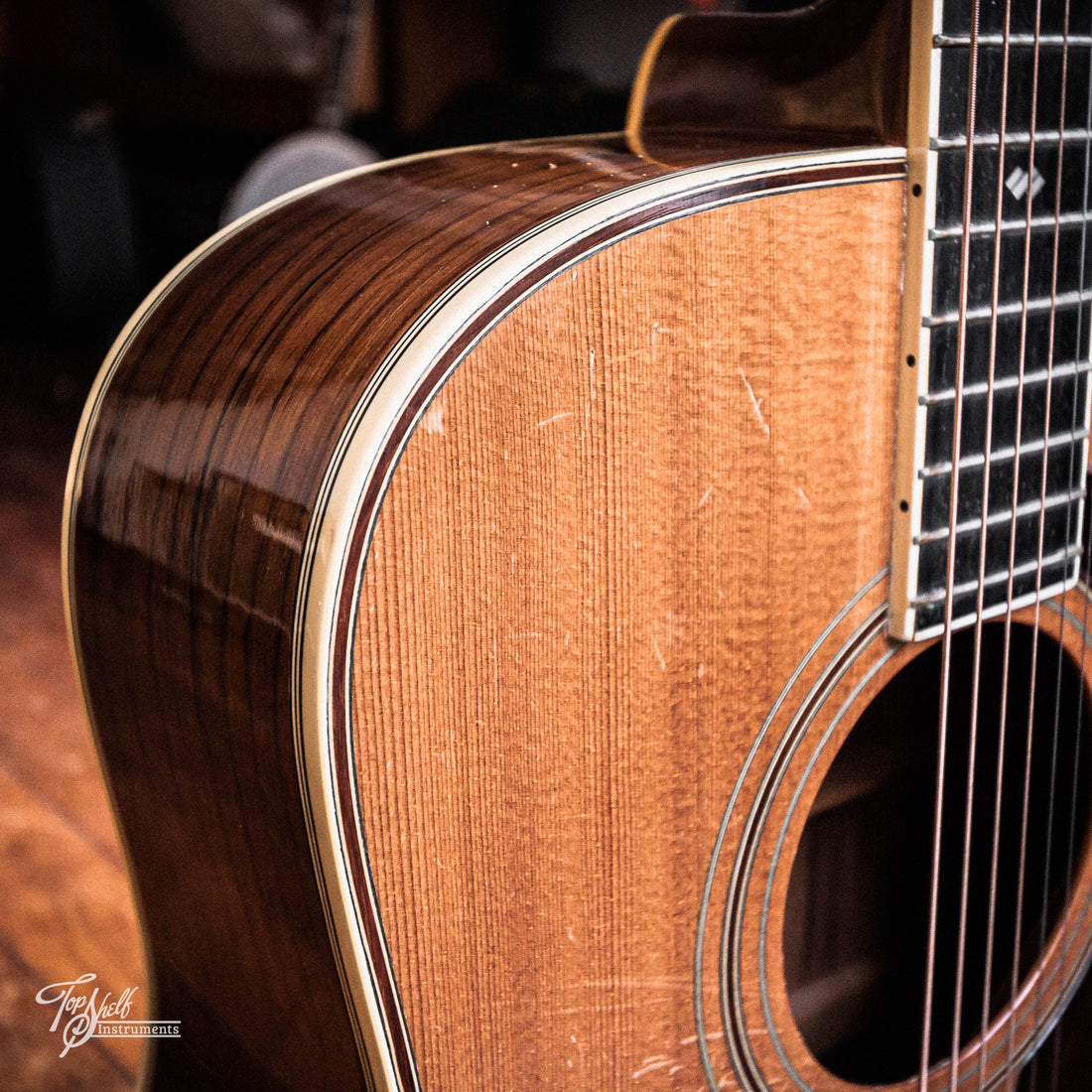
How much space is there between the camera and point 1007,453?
578 millimetres

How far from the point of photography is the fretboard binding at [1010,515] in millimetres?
556

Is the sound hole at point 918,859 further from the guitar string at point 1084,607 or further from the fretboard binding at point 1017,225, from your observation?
the fretboard binding at point 1017,225

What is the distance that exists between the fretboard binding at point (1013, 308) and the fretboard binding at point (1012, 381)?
3 centimetres

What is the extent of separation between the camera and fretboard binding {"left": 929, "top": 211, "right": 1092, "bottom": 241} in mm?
517

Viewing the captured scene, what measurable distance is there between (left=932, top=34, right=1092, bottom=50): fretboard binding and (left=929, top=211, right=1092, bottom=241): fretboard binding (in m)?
0.07

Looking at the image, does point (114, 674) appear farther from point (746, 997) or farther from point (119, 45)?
point (119, 45)

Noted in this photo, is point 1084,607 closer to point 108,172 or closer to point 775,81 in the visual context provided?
point 775,81

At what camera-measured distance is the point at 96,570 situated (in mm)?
541

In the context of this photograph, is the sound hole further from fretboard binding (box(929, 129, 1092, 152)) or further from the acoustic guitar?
fretboard binding (box(929, 129, 1092, 152))

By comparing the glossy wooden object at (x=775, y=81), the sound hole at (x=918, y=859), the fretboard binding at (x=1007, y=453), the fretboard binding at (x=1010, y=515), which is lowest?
the sound hole at (x=918, y=859)

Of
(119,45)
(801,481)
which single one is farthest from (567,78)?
(119,45)

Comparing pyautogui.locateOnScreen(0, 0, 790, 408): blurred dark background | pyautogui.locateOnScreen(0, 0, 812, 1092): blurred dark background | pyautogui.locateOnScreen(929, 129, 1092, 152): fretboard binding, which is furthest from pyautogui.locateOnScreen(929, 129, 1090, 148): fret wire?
pyautogui.locateOnScreen(0, 0, 790, 408): blurred dark background

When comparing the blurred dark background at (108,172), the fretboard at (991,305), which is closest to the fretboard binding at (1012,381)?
the fretboard at (991,305)

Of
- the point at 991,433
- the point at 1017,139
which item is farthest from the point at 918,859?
the point at 1017,139
